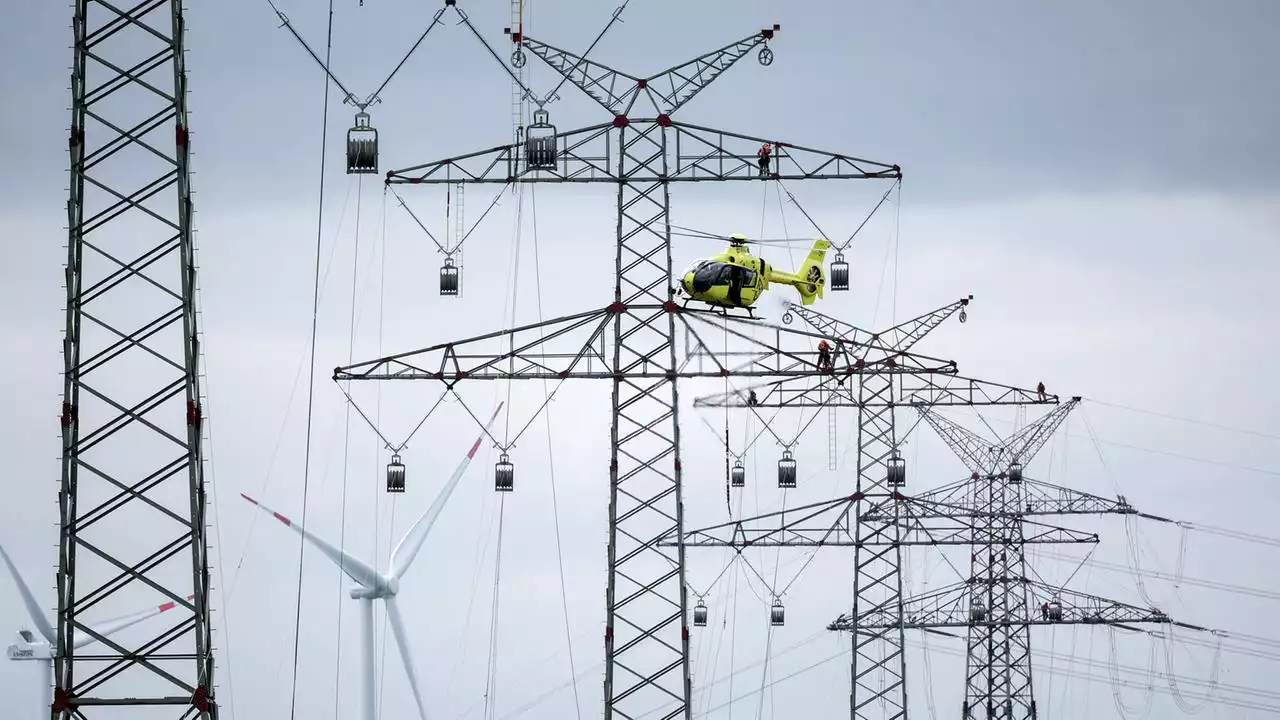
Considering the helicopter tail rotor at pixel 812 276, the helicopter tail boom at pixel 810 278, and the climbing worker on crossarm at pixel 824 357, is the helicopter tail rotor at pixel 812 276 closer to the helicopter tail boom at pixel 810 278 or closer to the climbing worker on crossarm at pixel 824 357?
the helicopter tail boom at pixel 810 278

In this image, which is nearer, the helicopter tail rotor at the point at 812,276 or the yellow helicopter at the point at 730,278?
the yellow helicopter at the point at 730,278

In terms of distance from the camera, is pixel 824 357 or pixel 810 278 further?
pixel 810 278

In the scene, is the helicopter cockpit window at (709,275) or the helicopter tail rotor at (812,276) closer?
the helicopter cockpit window at (709,275)

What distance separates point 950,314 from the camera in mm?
103812

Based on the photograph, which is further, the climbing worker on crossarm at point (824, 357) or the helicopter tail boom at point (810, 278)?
the helicopter tail boom at point (810, 278)

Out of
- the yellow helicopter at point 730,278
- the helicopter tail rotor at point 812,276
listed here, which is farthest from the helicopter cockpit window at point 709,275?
the helicopter tail rotor at point 812,276

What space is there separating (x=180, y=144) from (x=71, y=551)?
26.3 ft

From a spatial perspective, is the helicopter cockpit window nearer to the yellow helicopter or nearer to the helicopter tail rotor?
the yellow helicopter

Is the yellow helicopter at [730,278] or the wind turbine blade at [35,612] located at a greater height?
the yellow helicopter at [730,278]

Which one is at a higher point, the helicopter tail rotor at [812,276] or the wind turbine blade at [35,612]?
the helicopter tail rotor at [812,276]

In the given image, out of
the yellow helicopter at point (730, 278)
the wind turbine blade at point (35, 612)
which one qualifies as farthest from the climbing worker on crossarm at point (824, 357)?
the wind turbine blade at point (35, 612)

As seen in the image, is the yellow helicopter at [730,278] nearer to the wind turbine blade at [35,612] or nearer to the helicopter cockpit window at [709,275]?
the helicopter cockpit window at [709,275]

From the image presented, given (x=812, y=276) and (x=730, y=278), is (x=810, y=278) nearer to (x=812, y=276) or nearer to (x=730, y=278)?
(x=812, y=276)

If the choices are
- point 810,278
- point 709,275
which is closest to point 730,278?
point 709,275
